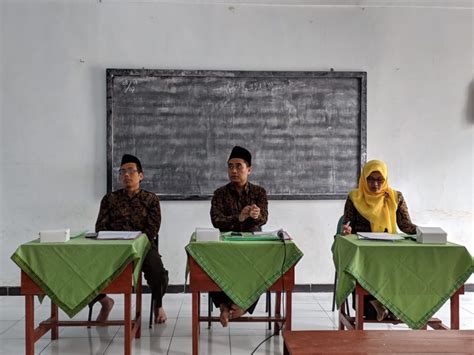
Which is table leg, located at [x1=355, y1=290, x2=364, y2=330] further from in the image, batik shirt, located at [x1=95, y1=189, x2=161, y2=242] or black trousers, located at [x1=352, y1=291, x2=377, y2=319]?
batik shirt, located at [x1=95, y1=189, x2=161, y2=242]

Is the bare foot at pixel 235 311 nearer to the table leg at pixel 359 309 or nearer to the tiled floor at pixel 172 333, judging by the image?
the tiled floor at pixel 172 333

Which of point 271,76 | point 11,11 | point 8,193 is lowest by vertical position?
point 8,193

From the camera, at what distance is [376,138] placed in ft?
15.0

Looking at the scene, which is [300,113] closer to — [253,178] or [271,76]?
[271,76]

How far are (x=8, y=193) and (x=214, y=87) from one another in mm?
2056

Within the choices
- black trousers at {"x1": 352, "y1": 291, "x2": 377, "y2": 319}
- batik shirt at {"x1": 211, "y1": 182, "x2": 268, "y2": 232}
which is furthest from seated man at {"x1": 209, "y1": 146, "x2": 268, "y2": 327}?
black trousers at {"x1": 352, "y1": 291, "x2": 377, "y2": 319}

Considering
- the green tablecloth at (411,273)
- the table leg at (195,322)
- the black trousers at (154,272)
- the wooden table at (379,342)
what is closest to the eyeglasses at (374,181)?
the green tablecloth at (411,273)

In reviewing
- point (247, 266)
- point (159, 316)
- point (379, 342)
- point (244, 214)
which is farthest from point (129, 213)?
point (379, 342)

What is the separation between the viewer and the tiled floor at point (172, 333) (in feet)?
10.1

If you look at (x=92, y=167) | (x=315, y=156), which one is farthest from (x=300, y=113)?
(x=92, y=167)

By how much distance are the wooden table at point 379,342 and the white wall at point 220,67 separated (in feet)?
9.54

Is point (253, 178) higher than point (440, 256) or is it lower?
higher

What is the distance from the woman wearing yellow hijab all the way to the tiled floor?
0.73 meters

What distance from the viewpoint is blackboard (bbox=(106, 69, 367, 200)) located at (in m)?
4.45
